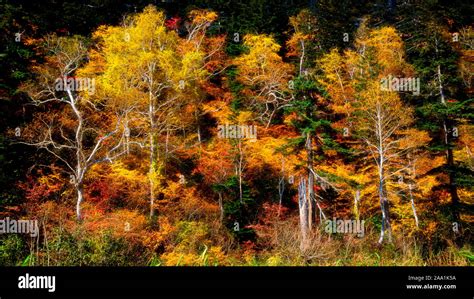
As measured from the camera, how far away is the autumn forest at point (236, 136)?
22.3 meters

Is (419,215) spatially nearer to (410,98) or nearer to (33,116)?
(410,98)

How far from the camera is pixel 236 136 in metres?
29.6

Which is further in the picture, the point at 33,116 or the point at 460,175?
the point at 33,116

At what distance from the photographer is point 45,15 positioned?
30406 mm

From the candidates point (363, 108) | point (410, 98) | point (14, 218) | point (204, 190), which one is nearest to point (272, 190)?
point (204, 190)

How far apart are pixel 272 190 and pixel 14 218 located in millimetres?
19185
